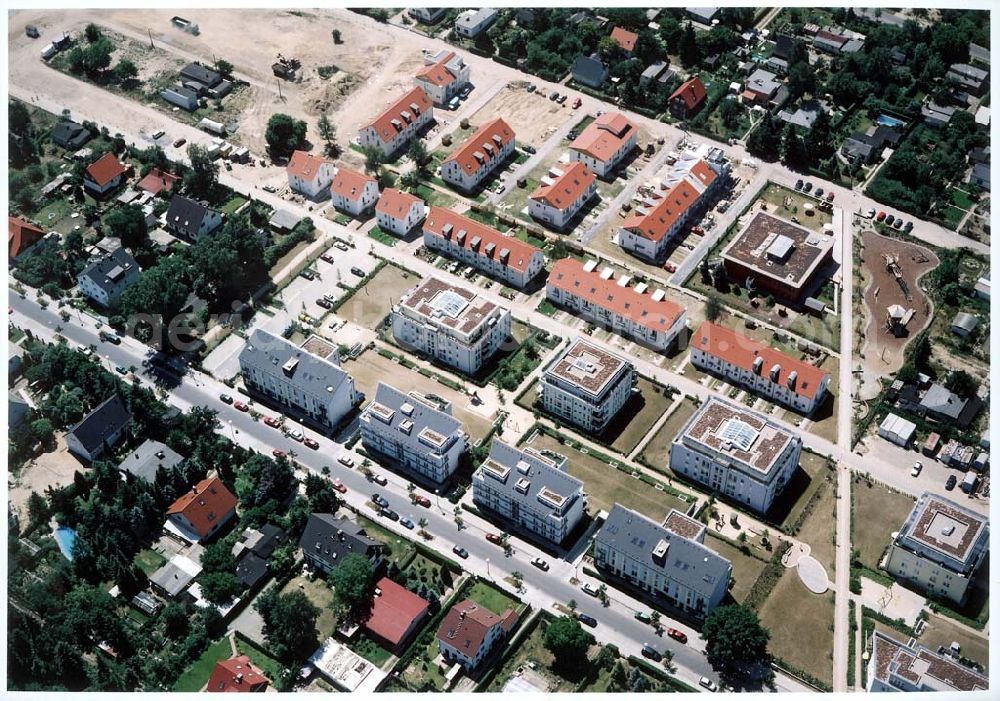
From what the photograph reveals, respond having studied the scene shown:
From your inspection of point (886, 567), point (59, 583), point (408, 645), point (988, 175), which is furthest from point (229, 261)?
point (988, 175)

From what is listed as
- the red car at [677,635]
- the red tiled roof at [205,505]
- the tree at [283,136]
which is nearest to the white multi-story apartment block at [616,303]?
the red car at [677,635]

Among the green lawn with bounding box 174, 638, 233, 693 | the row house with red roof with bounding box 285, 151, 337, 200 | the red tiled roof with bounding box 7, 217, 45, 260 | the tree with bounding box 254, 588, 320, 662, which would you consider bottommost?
the green lawn with bounding box 174, 638, 233, 693

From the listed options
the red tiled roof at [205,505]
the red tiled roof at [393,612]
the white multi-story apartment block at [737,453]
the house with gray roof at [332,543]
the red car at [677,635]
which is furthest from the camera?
the white multi-story apartment block at [737,453]

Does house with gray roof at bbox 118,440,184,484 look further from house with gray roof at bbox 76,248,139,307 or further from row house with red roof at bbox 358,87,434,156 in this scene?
row house with red roof at bbox 358,87,434,156

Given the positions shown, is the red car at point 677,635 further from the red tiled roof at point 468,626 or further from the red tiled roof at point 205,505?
the red tiled roof at point 205,505

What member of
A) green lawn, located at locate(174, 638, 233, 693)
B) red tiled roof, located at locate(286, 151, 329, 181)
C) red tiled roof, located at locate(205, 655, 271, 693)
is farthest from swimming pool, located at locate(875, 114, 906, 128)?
red tiled roof, located at locate(205, 655, 271, 693)

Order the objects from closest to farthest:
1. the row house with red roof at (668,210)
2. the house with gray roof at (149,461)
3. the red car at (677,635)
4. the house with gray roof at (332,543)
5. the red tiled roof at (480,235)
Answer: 1. the red car at (677,635)
2. the house with gray roof at (332,543)
3. the house with gray roof at (149,461)
4. the red tiled roof at (480,235)
5. the row house with red roof at (668,210)
